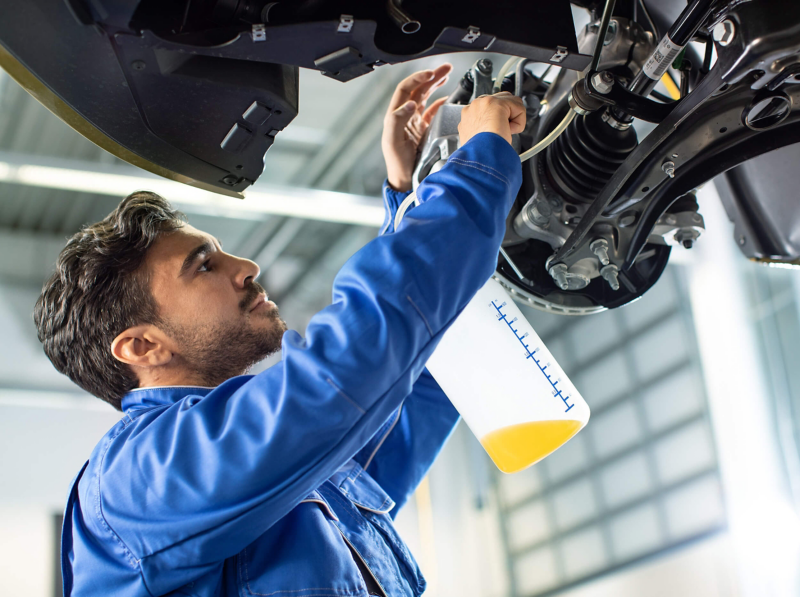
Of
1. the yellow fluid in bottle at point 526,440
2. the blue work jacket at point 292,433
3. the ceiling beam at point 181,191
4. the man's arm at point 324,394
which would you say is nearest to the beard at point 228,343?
the blue work jacket at point 292,433

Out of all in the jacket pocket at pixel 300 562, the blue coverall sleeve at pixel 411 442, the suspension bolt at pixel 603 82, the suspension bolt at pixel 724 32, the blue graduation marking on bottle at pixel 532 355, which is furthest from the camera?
the blue coverall sleeve at pixel 411 442

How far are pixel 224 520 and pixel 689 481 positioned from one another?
11.9 feet

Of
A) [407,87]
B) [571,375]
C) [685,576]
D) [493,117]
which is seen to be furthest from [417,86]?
[571,375]

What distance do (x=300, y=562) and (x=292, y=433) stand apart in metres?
0.29

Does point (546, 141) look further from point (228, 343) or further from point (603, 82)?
point (228, 343)

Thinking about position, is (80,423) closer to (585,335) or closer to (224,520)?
(585,335)

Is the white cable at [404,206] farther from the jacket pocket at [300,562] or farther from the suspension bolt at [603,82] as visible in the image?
the jacket pocket at [300,562]

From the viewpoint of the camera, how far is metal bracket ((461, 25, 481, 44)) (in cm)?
79

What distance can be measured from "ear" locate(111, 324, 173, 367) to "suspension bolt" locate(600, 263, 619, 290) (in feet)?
2.40

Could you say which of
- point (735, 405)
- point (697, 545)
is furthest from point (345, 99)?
point (697, 545)

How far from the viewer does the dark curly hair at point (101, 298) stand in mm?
1203

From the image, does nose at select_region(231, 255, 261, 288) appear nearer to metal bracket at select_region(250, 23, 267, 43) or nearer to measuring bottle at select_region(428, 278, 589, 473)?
measuring bottle at select_region(428, 278, 589, 473)

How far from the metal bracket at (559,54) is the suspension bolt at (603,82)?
0.05 meters

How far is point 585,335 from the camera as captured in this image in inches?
186
